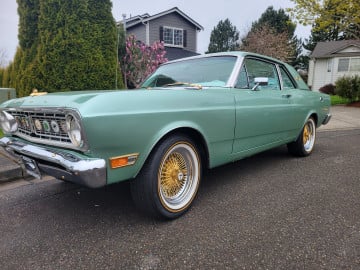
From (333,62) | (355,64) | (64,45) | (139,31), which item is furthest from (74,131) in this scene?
(333,62)

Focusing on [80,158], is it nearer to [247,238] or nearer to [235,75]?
[247,238]

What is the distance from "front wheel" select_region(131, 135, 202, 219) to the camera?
2.02 meters

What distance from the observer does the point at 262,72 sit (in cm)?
343

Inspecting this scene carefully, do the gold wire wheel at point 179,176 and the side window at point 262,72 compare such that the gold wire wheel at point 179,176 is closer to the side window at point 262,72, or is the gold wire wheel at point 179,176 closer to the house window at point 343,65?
the side window at point 262,72

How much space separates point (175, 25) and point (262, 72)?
607 inches

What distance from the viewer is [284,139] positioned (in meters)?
3.63

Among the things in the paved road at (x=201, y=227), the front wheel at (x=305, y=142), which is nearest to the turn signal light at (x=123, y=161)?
the paved road at (x=201, y=227)

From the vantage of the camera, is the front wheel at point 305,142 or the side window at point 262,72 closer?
the side window at point 262,72

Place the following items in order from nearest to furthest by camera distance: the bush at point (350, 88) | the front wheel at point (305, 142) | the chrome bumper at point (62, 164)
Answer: the chrome bumper at point (62, 164) < the front wheel at point (305, 142) < the bush at point (350, 88)

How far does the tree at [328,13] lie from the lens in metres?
10.5

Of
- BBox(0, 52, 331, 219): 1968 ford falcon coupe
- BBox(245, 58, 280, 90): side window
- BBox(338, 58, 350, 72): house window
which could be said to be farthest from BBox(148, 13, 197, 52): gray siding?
BBox(0, 52, 331, 219): 1968 ford falcon coupe

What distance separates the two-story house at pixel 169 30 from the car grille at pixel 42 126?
1475 cm

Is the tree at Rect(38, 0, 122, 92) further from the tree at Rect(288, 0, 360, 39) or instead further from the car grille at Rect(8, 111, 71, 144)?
the tree at Rect(288, 0, 360, 39)

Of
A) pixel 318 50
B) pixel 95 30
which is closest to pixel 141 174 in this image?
pixel 95 30
